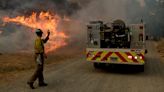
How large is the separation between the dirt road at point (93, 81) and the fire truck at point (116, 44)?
0.68 meters

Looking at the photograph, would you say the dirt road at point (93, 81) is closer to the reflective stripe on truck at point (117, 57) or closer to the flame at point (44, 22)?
the reflective stripe on truck at point (117, 57)

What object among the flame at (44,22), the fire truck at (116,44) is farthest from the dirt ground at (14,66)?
the flame at (44,22)

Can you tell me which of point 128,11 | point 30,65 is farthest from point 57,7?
point 30,65

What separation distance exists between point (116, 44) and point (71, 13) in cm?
1523

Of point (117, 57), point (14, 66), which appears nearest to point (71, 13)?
point (14, 66)

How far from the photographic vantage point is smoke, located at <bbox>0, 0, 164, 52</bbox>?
973 inches

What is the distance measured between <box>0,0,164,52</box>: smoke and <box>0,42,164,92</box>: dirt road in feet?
36.9

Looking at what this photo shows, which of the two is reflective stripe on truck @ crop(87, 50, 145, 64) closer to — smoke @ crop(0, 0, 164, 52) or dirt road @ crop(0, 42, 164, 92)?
dirt road @ crop(0, 42, 164, 92)

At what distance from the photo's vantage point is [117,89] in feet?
30.5

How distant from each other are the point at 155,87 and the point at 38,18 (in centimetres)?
1785

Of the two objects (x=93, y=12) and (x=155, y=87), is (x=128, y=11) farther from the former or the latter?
(x=155, y=87)

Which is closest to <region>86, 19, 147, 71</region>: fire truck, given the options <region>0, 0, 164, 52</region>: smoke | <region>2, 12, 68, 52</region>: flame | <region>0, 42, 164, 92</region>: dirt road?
<region>0, 42, 164, 92</region>: dirt road

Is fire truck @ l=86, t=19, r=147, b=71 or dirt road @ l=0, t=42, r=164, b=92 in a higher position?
fire truck @ l=86, t=19, r=147, b=71

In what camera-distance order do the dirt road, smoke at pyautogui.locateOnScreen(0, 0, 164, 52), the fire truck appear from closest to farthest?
1. the dirt road
2. the fire truck
3. smoke at pyautogui.locateOnScreen(0, 0, 164, 52)
